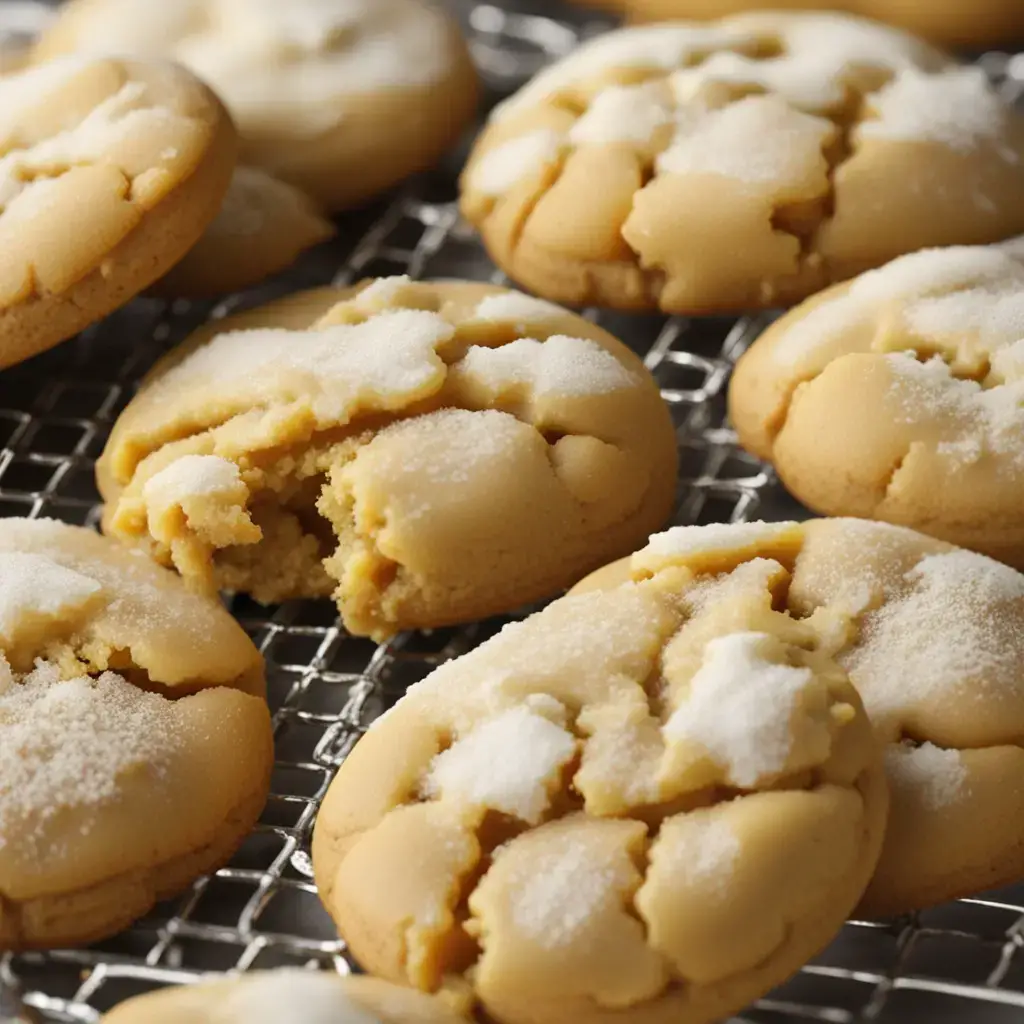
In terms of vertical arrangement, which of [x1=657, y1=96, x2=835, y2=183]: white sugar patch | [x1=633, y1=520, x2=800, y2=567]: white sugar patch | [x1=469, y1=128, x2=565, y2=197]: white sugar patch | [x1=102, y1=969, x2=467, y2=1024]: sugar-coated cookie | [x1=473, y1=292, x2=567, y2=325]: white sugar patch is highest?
[x1=657, y1=96, x2=835, y2=183]: white sugar patch

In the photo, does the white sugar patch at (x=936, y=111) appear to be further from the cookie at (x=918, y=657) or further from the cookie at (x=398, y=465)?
the cookie at (x=918, y=657)

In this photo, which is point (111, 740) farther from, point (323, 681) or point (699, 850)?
point (699, 850)

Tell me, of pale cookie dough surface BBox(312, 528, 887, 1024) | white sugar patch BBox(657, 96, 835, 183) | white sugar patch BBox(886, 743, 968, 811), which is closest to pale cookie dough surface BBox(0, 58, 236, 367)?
white sugar patch BBox(657, 96, 835, 183)

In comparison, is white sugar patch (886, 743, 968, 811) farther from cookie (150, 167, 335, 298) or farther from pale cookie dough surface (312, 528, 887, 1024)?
cookie (150, 167, 335, 298)

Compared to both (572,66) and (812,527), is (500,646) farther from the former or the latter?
(572,66)

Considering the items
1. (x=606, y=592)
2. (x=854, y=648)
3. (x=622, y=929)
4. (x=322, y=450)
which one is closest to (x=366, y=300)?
(x=322, y=450)

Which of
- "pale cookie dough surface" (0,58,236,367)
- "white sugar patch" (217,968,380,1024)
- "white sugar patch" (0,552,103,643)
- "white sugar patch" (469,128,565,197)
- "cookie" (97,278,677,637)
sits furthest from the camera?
"white sugar patch" (469,128,565,197)
